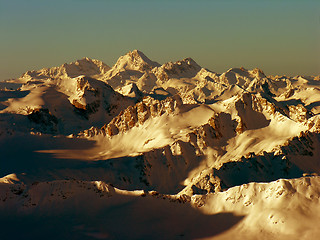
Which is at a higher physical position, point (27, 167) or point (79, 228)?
point (79, 228)

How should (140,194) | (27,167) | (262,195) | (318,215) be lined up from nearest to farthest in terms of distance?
(318,215) < (262,195) < (140,194) < (27,167)

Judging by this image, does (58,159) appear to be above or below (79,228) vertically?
below

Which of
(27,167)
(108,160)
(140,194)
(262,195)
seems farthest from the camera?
(108,160)

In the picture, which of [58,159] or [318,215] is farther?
[58,159]

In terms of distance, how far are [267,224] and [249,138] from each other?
116075 millimetres

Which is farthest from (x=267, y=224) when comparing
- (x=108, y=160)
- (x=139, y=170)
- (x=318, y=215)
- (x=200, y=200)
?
(x=108, y=160)

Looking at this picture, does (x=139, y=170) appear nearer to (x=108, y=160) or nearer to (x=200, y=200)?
(x=108, y=160)

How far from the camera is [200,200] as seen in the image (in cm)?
9538

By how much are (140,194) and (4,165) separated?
107m

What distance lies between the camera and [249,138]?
197m

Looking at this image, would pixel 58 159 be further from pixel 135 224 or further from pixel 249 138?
pixel 135 224

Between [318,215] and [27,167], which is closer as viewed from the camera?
[318,215]

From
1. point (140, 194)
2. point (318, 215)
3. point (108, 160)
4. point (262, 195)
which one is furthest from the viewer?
point (108, 160)

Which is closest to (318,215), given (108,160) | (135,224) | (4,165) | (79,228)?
(135,224)
